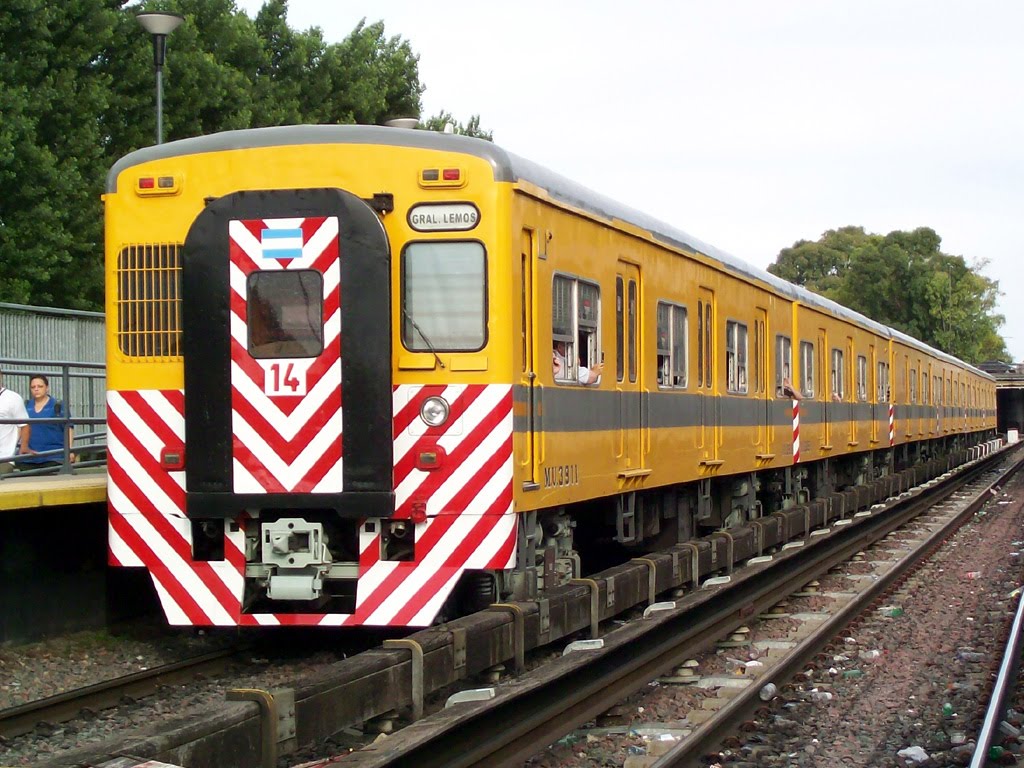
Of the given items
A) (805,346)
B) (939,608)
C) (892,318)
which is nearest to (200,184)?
(939,608)

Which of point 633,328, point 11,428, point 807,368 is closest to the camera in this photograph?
point 633,328

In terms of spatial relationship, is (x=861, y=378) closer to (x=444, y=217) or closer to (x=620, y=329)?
(x=620, y=329)

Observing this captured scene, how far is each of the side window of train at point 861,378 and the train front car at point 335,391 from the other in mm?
15691

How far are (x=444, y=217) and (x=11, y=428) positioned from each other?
4.73 m

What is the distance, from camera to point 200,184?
8852 mm

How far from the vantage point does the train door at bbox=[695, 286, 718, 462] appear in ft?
43.8

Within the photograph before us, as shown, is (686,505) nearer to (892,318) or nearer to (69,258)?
(69,258)

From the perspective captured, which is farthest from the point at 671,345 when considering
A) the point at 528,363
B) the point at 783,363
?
the point at 783,363

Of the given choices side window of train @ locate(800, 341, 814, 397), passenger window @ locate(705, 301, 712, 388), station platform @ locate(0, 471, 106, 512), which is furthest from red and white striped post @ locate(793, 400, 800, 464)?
station platform @ locate(0, 471, 106, 512)

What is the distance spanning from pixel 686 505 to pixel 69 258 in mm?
13560

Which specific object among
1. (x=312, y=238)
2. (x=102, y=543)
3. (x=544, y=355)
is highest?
(x=312, y=238)

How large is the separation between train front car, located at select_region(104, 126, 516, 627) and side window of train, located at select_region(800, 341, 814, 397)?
1082cm

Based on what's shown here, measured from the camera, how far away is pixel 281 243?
8.53 m

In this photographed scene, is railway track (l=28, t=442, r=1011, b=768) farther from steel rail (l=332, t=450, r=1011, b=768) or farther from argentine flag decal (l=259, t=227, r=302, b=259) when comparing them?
argentine flag decal (l=259, t=227, r=302, b=259)
